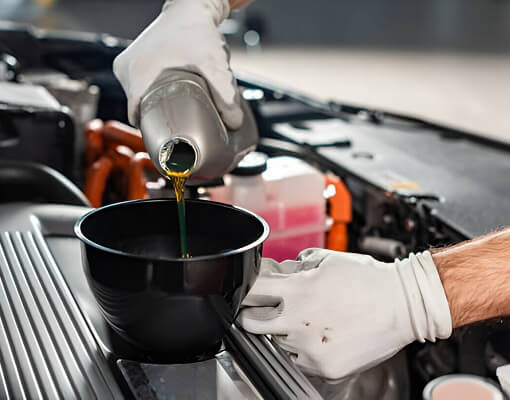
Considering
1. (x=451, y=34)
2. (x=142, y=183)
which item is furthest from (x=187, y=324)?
(x=451, y=34)

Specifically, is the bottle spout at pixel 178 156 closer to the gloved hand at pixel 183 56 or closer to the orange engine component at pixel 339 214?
the gloved hand at pixel 183 56

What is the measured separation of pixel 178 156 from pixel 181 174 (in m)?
0.03

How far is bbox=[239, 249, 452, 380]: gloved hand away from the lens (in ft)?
2.10

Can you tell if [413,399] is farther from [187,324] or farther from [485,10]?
[485,10]

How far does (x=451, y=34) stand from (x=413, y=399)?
21.9 feet

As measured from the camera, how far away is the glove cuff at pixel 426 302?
0.64m

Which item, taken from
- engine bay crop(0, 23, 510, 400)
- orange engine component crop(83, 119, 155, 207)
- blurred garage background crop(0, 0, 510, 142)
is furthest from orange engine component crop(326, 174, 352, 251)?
blurred garage background crop(0, 0, 510, 142)

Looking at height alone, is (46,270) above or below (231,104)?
below

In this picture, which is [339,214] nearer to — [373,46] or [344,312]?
[344,312]

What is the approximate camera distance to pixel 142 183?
1.04 meters

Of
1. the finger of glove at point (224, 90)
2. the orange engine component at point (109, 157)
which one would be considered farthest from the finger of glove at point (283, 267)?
the orange engine component at point (109, 157)

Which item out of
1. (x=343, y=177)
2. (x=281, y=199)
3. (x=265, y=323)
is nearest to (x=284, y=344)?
(x=265, y=323)

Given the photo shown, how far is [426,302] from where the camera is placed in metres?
0.65

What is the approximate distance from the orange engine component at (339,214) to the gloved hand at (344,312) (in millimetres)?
352
